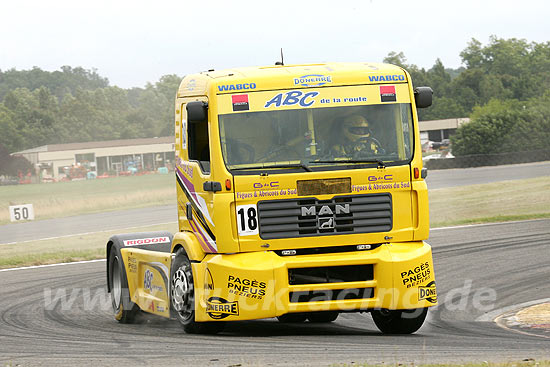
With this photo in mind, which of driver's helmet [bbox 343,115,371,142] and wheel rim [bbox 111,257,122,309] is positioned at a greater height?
driver's helmet [bbox 343,115,371,142]

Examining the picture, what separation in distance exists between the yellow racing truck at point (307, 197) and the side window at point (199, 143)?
0.02m

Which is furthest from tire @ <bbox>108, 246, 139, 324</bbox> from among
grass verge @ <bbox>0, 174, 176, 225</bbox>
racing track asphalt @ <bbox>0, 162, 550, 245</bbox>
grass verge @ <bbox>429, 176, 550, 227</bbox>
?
grass verge @ <bbox>0, 174, 176, 225</bbox>

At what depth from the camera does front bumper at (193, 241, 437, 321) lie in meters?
8.52

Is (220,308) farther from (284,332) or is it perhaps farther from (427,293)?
(427,293)

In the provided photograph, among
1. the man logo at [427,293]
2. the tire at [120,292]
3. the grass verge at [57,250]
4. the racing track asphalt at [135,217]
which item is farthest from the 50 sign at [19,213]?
the man logo at [427,293]

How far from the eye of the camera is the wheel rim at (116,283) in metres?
11.5

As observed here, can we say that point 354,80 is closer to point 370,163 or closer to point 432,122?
point 370,163

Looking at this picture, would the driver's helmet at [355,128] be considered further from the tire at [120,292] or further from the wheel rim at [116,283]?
the wheel rim at [116,283]

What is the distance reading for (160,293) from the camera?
10070 millimetres

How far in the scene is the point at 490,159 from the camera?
53094mm

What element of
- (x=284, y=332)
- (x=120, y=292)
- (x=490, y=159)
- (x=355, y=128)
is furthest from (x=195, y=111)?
(x=490, y=159)

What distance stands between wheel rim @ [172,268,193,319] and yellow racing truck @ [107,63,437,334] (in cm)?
5

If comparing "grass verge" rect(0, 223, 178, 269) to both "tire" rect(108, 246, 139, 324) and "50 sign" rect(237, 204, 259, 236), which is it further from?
"50 sign" rect(237, 204, 259, 236)

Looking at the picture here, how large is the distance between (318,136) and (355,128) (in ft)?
1.29
